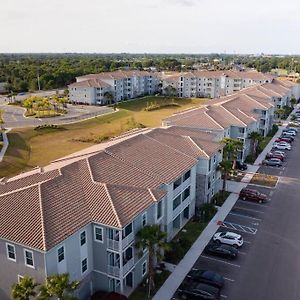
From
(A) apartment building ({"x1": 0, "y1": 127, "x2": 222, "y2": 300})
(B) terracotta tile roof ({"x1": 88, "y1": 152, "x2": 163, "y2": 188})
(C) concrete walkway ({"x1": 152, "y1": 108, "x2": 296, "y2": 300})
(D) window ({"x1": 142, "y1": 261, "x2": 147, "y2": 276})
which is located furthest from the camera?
(B) terracotta tile roof ({"x1": 88, "y1": 152, "x2": 163, "y2": 188})

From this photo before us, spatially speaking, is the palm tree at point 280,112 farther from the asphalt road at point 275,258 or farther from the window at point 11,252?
the window at point 11,252

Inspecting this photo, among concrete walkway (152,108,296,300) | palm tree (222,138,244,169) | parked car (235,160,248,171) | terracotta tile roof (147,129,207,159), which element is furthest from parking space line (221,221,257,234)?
parked car (235,160,248,171)

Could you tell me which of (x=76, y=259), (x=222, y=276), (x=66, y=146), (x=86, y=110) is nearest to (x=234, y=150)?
(x=222, y=276)

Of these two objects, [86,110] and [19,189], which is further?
[86,110]

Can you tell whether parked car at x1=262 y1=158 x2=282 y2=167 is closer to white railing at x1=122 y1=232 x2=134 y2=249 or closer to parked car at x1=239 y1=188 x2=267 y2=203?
parked car at x1=239 y1=188 x2=267 y2=203

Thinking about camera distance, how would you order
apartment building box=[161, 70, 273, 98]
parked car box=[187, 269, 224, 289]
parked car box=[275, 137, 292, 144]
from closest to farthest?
1. parked car box=[187, 269, 224, 289]
2. parked car box=[275, 137, 292, 144]
3. apartment building box=[161, 70, 273, 98]

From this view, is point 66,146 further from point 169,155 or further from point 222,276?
point 222,276
